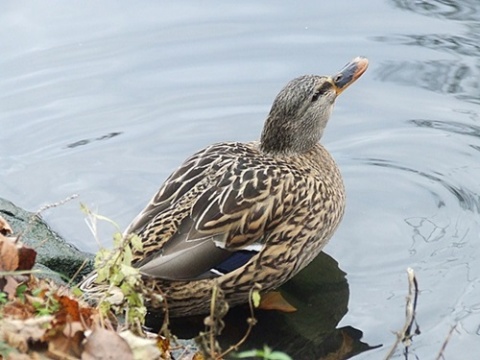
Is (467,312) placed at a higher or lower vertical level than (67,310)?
lower

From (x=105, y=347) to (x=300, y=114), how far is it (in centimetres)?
339

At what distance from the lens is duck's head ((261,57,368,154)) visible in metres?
7.32

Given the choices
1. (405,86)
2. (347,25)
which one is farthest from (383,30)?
(405,86)

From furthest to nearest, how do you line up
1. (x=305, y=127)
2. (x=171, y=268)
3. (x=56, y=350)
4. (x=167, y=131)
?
(x=167, y=131) → (x=305, y=127) → (x=171, y=268) → (x=56, y=350)

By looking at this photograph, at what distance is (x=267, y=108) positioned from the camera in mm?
8773

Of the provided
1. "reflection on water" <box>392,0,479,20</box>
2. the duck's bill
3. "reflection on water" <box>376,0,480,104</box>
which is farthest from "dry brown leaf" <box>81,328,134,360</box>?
"reflection on water" <box>392,0,479,20</box>

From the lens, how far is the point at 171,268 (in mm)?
6191

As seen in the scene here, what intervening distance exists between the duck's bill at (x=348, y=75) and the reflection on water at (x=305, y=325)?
49.0 inches

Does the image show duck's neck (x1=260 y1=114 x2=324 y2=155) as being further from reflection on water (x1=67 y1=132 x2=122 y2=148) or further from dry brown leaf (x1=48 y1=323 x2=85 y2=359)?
dry brown leaf (x1=48 y1=323 x2=85 y2=359)

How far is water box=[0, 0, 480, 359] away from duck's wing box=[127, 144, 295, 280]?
28.4 inches

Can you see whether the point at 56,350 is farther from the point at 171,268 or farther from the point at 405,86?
the point at 405,86

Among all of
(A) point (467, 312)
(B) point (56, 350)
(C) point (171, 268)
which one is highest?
(B) point (56, 350)

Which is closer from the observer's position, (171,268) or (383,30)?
(171,268)

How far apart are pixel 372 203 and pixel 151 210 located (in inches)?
71.2
